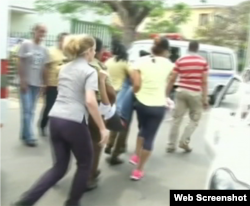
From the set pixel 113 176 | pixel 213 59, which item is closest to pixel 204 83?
pixel 113 176

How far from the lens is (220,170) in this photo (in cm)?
241

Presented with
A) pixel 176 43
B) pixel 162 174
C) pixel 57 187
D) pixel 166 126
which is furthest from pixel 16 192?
pixel 176 43

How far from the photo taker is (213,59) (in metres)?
14.2

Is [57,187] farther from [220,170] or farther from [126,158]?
[220,170]

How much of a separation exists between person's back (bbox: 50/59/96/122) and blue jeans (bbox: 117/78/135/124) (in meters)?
1.87

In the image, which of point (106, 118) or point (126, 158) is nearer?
point (106, 118)

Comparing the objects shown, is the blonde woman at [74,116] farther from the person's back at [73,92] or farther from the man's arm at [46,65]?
the man's arm at [46,65]

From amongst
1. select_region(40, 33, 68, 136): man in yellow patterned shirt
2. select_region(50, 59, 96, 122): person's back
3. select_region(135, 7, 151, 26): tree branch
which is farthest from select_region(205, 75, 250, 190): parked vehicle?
select_region(135, 7, 151, 26): tree branch

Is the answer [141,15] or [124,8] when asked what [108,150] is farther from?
[141,15]

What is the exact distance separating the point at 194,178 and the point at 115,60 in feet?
5.78

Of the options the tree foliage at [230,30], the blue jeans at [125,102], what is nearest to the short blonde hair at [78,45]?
the blue jeans at [125,102]

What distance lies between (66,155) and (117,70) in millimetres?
1830

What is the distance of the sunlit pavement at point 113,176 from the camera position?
4520mm

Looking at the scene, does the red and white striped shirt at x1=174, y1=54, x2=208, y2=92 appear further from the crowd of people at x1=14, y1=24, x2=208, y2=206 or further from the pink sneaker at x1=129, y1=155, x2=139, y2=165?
the pink sneaker at x1=129, y1=155, x2=139, y2=165
